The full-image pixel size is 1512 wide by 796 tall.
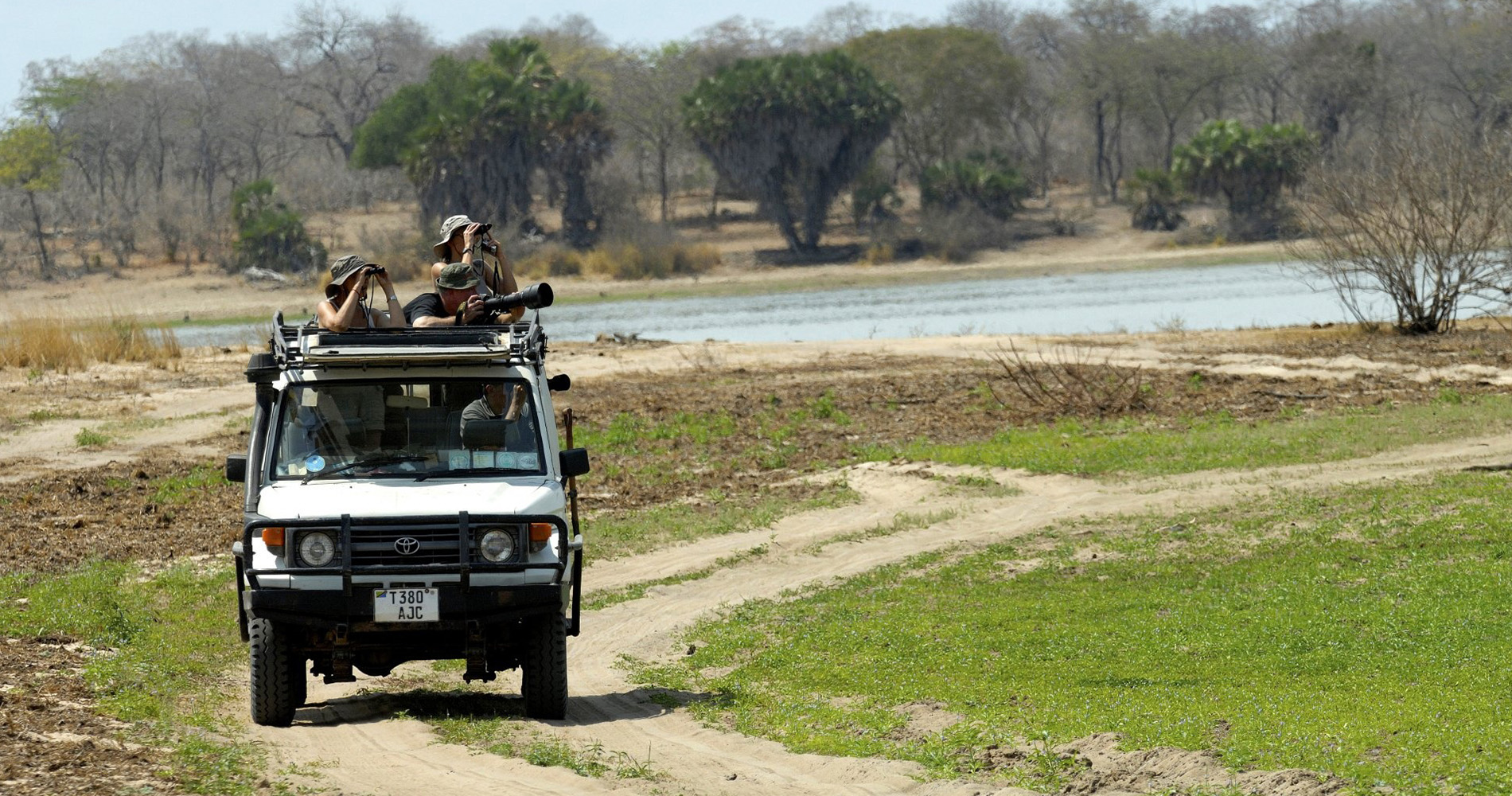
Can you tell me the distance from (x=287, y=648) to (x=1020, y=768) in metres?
3.73

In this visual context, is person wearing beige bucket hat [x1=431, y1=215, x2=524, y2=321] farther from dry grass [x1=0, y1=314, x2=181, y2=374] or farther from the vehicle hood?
dry grass [x1=0, y1=314, x2=181, y2=374]

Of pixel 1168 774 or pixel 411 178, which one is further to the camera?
pixel 411 178

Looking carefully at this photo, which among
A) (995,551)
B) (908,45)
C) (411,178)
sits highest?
(908,45)

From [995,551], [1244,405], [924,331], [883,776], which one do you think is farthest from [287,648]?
[924,331]

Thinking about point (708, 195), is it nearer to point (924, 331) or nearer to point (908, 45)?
point (908, 45)

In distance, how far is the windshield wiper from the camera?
8672 millimetres

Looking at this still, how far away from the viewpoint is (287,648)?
8.55 metres

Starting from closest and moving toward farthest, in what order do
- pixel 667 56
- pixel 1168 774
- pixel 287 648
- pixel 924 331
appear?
pixel 1168 774
pixel 287 648
pixel 924 331
pixel 667 56

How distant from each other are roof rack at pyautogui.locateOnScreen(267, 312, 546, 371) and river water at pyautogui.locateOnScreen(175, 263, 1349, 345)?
90.9 ft

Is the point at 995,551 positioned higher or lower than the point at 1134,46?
lower

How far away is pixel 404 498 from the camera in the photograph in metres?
8.36

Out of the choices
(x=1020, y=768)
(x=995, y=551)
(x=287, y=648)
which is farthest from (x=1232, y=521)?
(x=287, y=648)

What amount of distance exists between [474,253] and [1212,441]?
12.7m

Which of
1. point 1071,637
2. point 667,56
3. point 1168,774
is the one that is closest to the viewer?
point 1168,774
